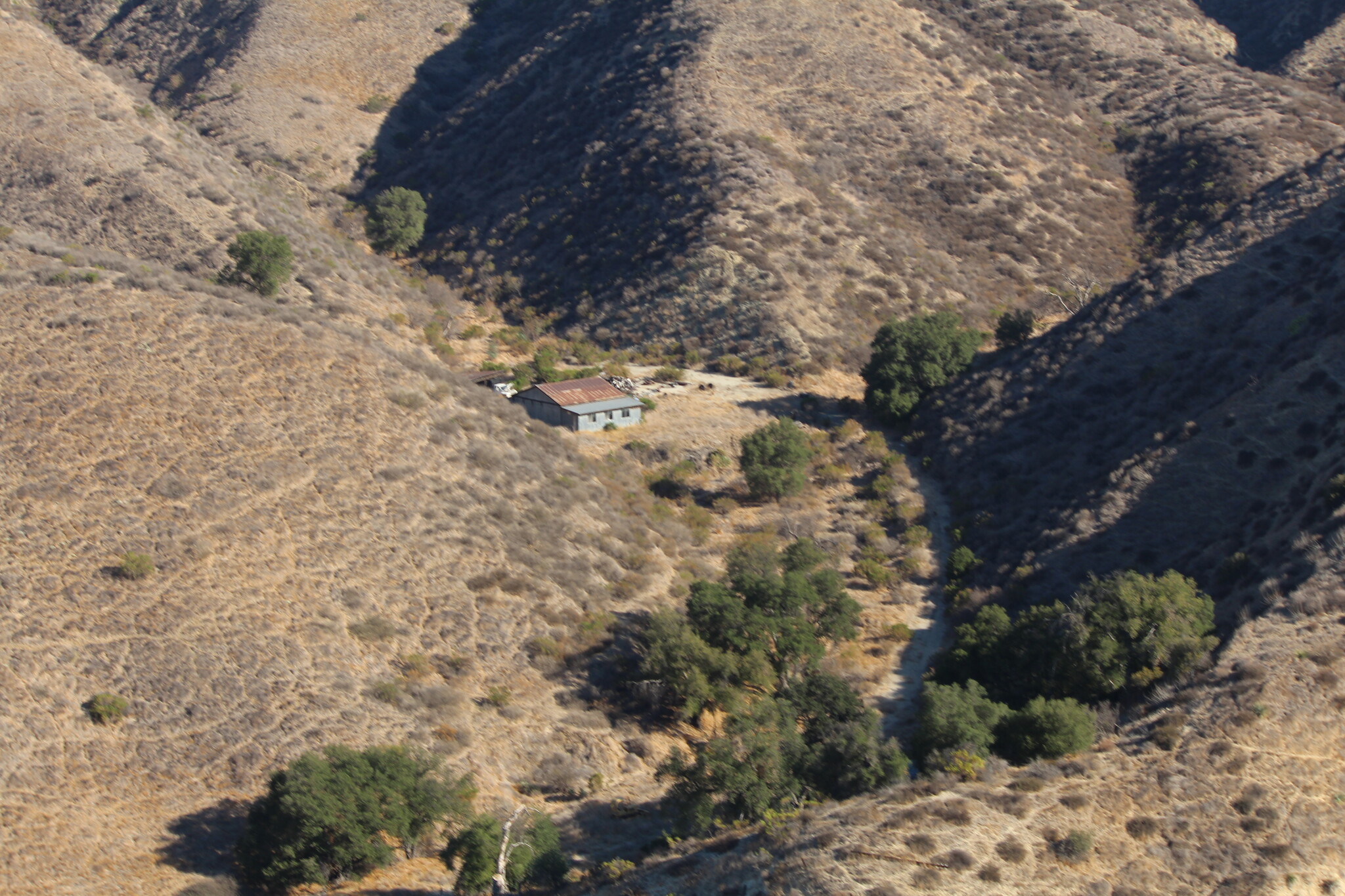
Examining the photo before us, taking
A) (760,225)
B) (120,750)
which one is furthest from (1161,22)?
(120,750)

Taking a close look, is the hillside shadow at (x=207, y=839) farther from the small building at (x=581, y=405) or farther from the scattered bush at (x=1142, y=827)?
the small building at (x=581, y=405)

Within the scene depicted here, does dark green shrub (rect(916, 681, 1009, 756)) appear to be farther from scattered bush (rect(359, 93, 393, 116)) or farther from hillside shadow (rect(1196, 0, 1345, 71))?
hillside shadow (rect(1196, 0, 1345, 71))

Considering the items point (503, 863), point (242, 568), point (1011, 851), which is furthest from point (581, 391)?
point (1011, 851)

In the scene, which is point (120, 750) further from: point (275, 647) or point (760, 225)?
point (760, 225)

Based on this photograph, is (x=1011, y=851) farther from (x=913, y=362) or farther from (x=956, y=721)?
(x=913, y=362)

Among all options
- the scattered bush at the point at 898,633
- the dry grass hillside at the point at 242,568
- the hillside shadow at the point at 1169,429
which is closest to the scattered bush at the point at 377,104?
the dry grass hillside at the point at 242,568
